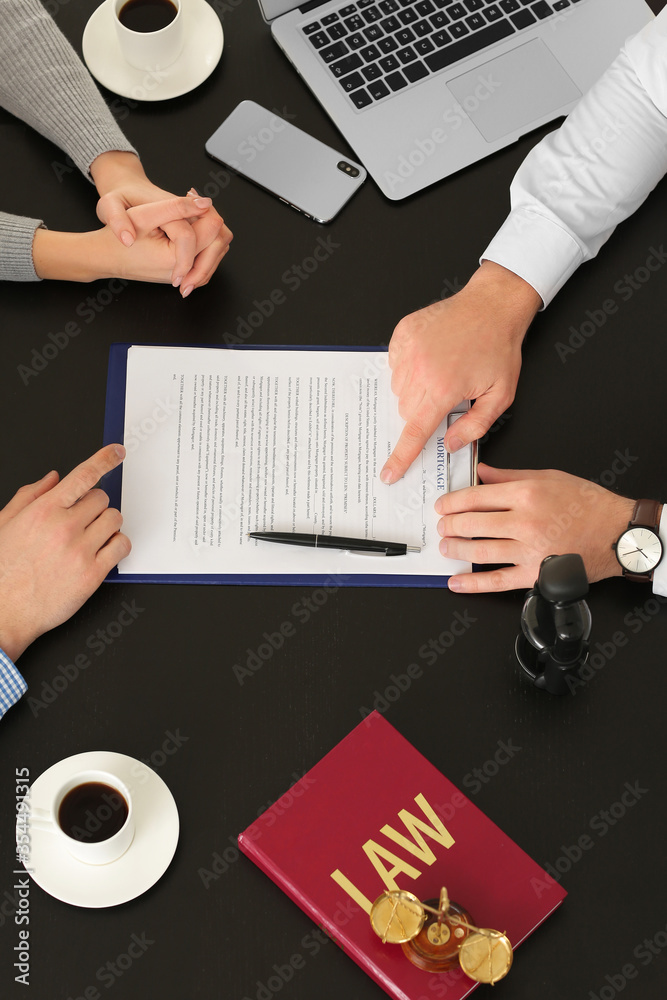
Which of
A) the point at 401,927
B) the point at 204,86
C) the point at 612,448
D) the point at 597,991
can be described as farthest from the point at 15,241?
the point at 597,991

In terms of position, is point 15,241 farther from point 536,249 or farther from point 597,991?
point 597,991

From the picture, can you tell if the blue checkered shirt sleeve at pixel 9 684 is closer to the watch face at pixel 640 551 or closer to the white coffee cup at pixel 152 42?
Result: the watch face at pixel 640 551

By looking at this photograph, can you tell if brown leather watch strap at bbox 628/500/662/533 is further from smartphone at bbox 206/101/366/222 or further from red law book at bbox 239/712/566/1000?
smartphone at bbox 206/101/366/222

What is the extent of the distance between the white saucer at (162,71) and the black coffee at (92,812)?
89 centimetres

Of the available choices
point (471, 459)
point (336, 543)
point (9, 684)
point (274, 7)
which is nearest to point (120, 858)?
point (9, 684)

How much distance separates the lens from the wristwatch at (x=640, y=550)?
944 mm

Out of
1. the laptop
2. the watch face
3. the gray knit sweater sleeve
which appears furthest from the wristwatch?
the gray knit sweater sleeve

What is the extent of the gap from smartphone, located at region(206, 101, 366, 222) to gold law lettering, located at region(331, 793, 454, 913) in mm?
740

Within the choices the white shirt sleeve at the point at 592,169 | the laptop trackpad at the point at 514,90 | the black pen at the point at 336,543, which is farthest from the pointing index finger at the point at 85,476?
the laptop trackpad at the point at 514,90

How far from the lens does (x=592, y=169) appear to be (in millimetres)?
1099

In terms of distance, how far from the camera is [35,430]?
40.1 inches

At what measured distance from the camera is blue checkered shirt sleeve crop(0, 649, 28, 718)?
0.88 m

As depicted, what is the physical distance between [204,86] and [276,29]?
0.12 metres

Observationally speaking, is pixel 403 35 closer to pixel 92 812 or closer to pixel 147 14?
pixel 147 14
